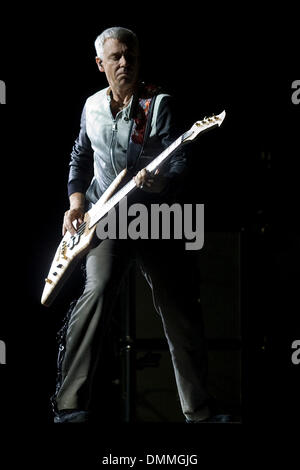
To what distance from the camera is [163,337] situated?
3.35 metres

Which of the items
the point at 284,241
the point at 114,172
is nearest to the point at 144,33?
the point at 114,172

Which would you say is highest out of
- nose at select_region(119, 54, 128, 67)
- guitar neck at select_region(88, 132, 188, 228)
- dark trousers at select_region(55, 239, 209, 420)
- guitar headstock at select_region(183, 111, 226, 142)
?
nose at select_region(119, 54, 128, 67)

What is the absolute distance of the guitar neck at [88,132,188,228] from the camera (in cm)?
277

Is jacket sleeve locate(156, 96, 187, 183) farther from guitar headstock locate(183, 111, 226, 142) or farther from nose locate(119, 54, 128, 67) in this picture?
nose locate(119, 54, 128, 67)

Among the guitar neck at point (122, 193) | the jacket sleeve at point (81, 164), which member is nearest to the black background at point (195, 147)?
the jacket sleeve at point (81, 164)

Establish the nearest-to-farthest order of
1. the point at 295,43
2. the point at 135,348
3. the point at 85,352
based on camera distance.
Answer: the point at 85,352 < the point at 135,348 < the point at 295,43

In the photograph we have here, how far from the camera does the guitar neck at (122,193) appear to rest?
2.77 metres

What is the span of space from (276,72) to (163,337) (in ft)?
4.60

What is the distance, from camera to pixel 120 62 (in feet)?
9.49

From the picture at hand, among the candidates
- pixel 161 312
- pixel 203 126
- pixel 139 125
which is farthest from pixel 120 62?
pixel 161 312

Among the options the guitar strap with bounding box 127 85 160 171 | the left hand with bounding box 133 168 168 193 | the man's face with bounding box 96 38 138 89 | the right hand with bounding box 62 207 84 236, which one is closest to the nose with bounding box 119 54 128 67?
the man's face with bounding box 96 38 138 89

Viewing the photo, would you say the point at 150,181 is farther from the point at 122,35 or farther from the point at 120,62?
the point at 122,35

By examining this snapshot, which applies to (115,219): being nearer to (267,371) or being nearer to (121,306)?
(121,306)

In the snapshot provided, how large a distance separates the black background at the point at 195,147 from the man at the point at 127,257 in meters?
0.65
